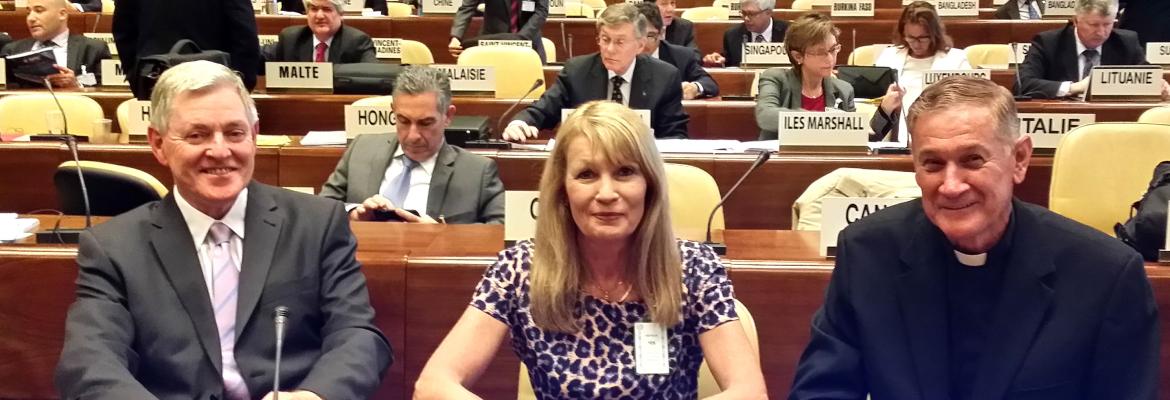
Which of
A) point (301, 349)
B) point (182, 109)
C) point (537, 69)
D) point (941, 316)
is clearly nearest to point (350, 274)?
point (301, 349)

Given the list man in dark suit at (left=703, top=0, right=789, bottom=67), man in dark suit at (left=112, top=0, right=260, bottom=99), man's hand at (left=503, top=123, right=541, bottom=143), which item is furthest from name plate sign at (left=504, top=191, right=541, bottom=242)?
man in dark suit at (left=703, top=0, right=789, bottom=67)

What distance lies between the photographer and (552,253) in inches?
85.9

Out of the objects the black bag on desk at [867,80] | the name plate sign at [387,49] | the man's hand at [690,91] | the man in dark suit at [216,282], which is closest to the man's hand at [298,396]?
the man in dark suit at [216,282]

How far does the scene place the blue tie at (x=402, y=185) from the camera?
424 cm

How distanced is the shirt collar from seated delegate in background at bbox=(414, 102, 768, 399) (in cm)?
49

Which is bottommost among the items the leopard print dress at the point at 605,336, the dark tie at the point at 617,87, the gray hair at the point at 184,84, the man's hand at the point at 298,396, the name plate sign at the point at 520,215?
the man's hand at the point at 298,396

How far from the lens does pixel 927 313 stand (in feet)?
6.14

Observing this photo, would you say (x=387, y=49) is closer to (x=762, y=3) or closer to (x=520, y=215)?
(x=762, y=3)

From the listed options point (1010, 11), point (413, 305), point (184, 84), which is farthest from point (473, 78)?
point (1010, 11)

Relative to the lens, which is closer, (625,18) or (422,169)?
(422,169)

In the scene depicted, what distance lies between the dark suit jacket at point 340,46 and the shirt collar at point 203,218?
186 inches

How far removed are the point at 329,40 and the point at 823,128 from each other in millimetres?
3498

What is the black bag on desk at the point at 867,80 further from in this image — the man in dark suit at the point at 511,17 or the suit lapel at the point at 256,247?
the suit lapel at the point at 256,247

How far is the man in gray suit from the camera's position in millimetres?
4062
